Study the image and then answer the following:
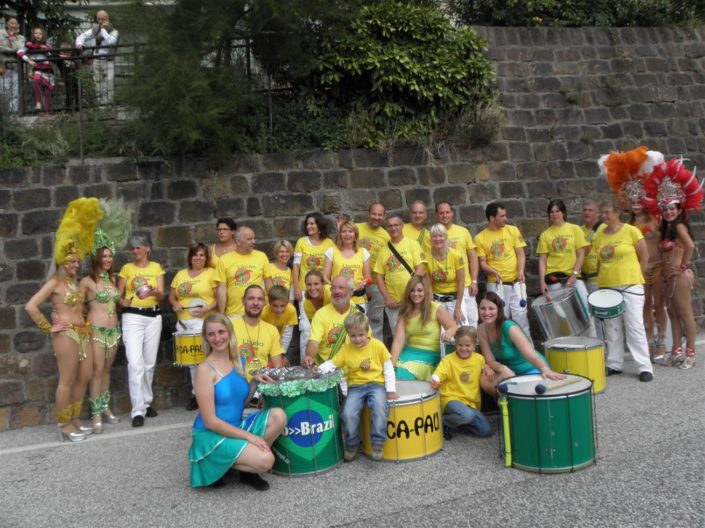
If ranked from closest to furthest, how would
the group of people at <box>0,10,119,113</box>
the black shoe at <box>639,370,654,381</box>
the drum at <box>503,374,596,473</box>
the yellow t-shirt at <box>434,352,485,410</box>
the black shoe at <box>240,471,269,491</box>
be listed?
1. the drum at <box>503,374,596,473</box>
2. the black shoe at <box>240,471,269,491</box>
3. the yellow t-shirt at <box>434,352,485,410</box>
4. the black shoe at <box>639,370,654,381</box>
5. the group of people at <box>0,10,119,113</box>

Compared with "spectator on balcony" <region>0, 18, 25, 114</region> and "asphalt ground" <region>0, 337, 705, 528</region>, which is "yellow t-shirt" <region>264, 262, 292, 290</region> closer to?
"asphalt ground" <region>0, 337, 705, 528</region>

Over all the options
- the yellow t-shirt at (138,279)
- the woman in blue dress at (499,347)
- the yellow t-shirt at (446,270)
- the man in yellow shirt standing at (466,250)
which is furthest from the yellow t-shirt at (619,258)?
the yellow t-shirt at (138,279)

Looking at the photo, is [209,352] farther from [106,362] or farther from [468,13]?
[468,13]

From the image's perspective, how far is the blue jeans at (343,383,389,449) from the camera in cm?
514

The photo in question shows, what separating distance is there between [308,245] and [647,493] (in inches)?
170

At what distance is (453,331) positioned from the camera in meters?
6.18

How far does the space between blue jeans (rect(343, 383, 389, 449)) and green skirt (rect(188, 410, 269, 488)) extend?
2.27 ft

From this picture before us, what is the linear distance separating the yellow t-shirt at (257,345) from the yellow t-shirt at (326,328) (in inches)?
14.2

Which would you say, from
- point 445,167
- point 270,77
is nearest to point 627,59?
point 445,167

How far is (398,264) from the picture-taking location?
24.0 ft

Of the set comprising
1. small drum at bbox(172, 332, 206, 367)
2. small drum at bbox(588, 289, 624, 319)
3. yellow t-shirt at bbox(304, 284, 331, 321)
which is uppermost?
yellow t-shirt at bbox(304, 284, 331, 321)

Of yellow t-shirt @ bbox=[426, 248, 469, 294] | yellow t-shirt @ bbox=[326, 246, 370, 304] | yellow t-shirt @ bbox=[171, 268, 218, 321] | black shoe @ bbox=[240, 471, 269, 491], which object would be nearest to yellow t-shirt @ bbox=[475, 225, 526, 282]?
yellow t-shirt @ bbox=[426, 248, 469, 294]

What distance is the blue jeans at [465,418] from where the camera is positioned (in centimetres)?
557

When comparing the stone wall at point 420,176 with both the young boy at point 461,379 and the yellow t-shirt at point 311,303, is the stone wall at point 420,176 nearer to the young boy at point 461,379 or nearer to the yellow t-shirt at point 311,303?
the yellow t-shirt at point 311,303
